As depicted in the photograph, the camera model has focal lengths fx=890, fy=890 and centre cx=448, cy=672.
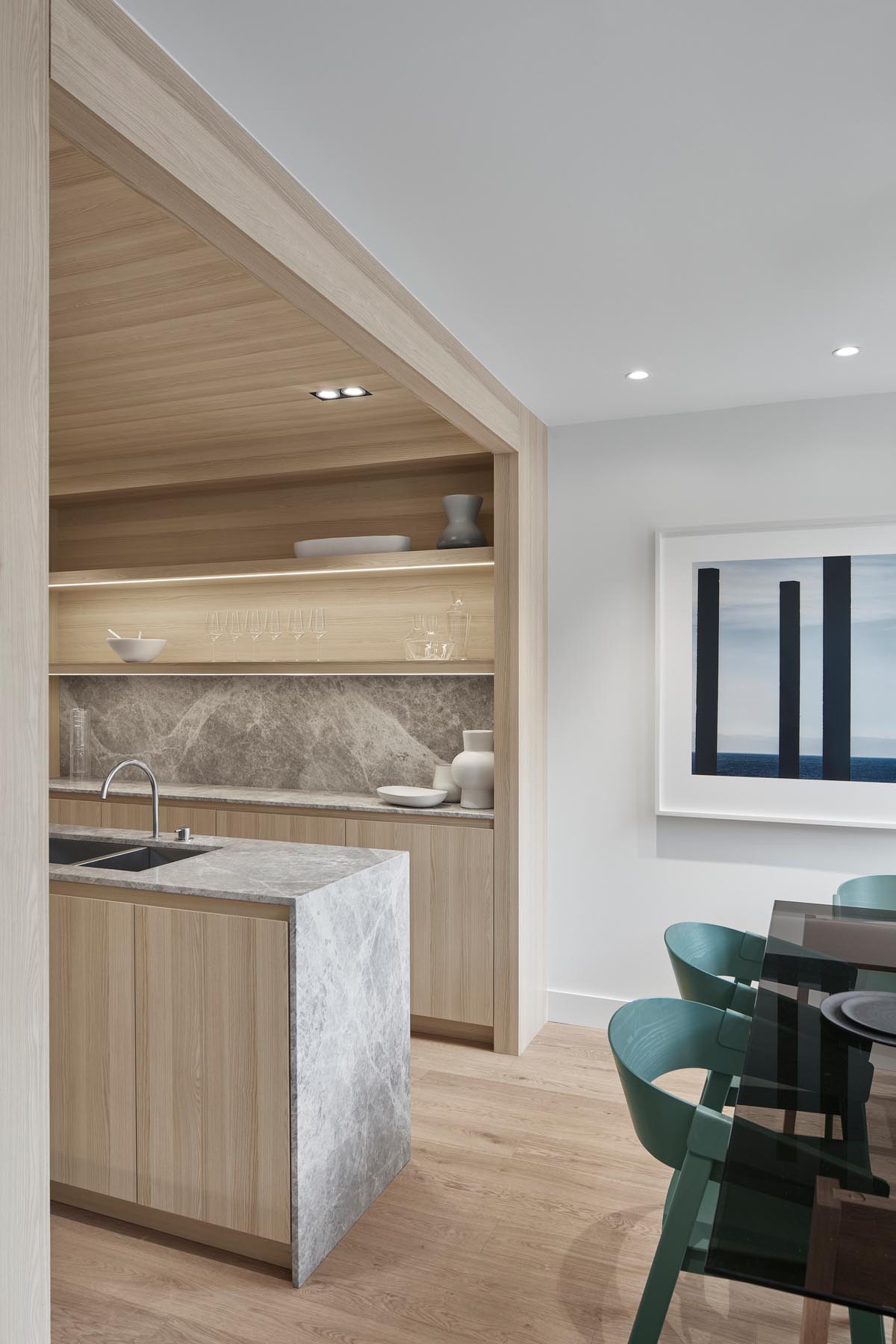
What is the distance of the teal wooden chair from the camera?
5.05 feet

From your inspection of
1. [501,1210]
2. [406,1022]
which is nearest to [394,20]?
[406,1022]

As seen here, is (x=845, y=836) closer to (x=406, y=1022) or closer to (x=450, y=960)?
(x=450, y=960)

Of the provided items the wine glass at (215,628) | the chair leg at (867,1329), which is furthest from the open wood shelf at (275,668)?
the chair leg at (867,1329)

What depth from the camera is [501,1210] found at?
253cm

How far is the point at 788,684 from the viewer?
352 cm

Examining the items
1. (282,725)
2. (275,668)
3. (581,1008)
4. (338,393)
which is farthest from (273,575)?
(581,1008)

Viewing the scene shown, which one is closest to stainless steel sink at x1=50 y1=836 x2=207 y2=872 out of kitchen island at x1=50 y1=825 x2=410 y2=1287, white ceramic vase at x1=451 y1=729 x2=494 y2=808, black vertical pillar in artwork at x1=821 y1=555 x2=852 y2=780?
kitchen island at x1=50 y1=825 x2=410 y2=1287

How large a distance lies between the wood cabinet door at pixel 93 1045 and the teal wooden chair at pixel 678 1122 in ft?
4.52

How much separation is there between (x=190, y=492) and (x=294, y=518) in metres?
0.68

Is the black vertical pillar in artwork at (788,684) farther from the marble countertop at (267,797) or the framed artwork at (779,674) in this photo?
the marble countertop at (267,797)

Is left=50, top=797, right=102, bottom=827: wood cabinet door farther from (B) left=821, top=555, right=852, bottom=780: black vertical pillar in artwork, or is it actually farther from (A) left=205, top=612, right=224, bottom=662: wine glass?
(B) left=821, top=555, right=852, bottom=780: black vertical pillar in artwork

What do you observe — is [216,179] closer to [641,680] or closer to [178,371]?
A: [178,371]

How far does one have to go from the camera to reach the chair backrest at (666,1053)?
1560 mm

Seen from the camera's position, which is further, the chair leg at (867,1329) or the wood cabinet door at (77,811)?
the wood cabinet door at (77,811)
